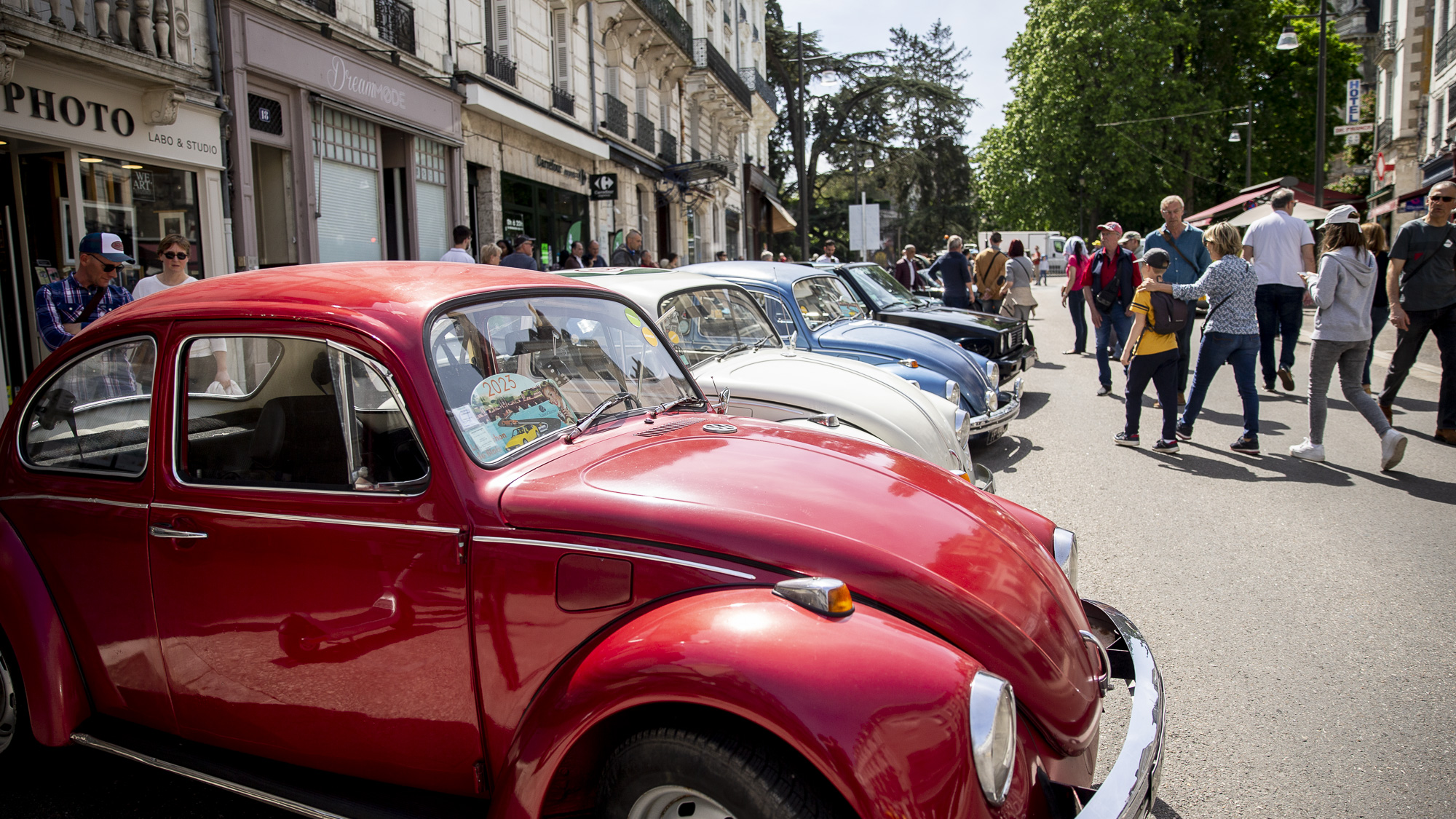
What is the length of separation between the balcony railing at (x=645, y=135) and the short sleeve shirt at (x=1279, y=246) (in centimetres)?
1697

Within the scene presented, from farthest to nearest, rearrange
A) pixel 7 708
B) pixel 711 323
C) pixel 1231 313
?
pixel 1231 313 < pixel 711 323 < pixel 7 708

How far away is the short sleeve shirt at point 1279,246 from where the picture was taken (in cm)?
904

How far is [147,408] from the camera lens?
2.78m

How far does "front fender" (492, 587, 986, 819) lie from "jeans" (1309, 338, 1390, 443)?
21.1 feet

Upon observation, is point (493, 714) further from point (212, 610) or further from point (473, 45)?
point (473, 45)

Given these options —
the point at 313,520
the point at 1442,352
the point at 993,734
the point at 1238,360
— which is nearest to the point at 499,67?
the point at 1238,360

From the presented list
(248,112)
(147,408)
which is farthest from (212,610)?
(248,112)

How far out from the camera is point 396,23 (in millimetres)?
13086

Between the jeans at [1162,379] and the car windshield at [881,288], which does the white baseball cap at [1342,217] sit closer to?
the jeans at [1162,379]

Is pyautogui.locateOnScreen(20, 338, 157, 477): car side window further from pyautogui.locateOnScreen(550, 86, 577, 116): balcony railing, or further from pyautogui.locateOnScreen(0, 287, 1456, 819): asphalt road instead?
pyautogui.locateOnScreen(550, 86, 577, 116): balcony railing

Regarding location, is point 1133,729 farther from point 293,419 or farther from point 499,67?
point 499,67

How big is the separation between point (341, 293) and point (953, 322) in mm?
8147

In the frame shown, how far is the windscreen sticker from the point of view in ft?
8.04

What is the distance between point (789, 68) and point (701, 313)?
41586 mm
